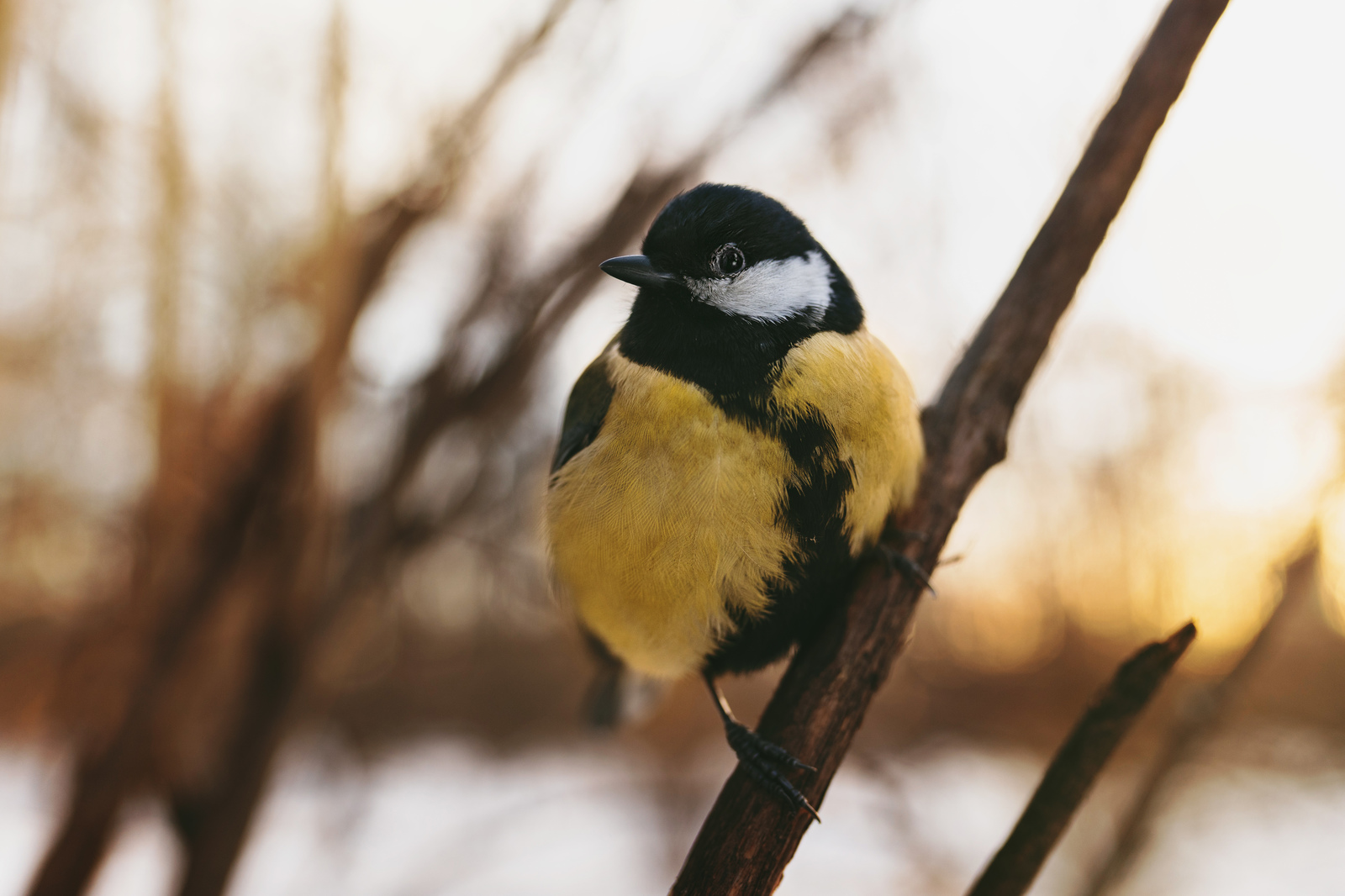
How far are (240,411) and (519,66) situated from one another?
3.05ft

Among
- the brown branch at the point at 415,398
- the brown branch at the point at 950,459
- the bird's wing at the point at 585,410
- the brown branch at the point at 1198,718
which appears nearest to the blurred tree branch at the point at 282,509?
the brown branch at the point at 415,398

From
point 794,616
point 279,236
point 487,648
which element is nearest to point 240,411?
point 279,236

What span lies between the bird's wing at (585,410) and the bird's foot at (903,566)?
1.32ft

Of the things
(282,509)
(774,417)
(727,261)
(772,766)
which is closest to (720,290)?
(727,261)

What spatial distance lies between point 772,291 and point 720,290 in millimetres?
72

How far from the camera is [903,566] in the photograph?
0.92 meters

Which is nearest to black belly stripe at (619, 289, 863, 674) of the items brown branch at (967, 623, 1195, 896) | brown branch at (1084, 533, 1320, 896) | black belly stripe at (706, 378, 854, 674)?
black belly stripe at (706, 378, 854, 674)

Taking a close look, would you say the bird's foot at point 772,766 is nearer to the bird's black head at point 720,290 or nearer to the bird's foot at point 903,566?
the bird's foot at point 903,566

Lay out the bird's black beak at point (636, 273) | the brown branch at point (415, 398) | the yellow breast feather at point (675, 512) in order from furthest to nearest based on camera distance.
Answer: the brown branch at point (415, 398), the bird's black beak at point (636, 273), the yellow breast feather at point (675, 512)

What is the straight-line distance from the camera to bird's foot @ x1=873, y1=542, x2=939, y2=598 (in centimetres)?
91

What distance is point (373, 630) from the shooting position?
238cm

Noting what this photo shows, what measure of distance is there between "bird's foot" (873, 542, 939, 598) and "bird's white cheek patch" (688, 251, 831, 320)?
318 mm

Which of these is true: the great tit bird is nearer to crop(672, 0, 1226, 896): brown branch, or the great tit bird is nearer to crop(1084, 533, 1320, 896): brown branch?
crop(672, 0, 1226, 896): brown branch

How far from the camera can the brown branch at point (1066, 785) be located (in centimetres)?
69
